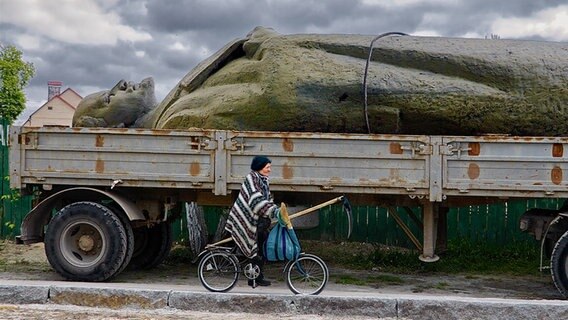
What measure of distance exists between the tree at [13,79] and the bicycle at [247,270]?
19.4 metres

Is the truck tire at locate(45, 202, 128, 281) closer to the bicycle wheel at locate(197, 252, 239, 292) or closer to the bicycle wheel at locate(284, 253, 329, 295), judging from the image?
the bicycle wheel at locate(197, 252, 239, 292)

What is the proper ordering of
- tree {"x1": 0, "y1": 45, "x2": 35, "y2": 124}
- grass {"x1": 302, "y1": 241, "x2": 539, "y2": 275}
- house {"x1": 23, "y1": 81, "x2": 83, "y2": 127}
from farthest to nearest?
house {"x1": 23, "y1": 81, "x2": 83, "y2": 127} → tree {"x1": 0, "y1": 45, "x2": 35, "y2": 124} → grass {"x1": 302, "y1": 241, "x2": 539, "y2": 275}

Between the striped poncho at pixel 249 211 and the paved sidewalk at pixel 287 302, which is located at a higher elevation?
the striped poncho at pixel 249 211

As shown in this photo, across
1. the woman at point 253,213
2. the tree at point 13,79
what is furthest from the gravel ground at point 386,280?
the tree at point 13,79

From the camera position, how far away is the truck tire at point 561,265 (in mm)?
6578

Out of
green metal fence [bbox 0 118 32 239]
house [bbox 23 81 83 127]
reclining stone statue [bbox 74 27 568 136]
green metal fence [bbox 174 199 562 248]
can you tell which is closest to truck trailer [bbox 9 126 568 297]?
reclining stone statue [bbox 74 27 568 136]

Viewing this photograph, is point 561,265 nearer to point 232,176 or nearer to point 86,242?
point 232,176

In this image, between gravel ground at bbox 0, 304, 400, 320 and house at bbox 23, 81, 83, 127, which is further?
house at bbox 23, 81, 83, 127

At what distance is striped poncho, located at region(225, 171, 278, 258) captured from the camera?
6.26 meters

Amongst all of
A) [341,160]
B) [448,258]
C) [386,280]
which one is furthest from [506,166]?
[448,258]

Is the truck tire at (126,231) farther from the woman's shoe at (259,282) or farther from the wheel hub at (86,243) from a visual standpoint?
the woman's shoe at (259,282)

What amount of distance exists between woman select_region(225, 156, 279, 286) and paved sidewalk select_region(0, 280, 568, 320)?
1.64ft

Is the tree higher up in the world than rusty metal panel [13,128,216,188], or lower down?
higher up

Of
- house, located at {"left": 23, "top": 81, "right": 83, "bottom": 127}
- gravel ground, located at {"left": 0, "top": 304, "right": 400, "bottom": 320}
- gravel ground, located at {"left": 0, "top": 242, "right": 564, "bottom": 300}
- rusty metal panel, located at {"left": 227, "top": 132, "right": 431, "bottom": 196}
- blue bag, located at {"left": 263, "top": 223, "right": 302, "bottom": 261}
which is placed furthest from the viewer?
house, located at {"left": 23, "top": 81, "right": 83, "bottom": 127}
